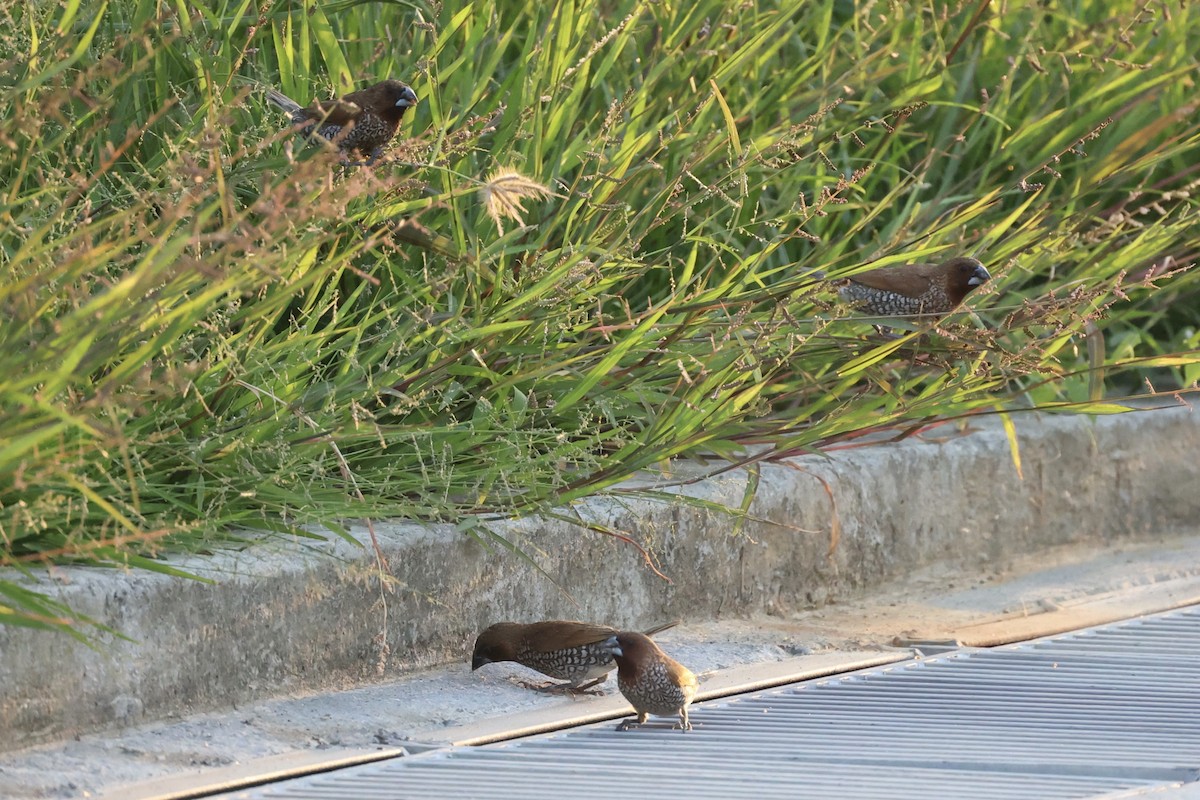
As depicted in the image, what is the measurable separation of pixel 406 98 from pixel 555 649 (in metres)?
1.21

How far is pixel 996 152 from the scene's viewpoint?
215 inches

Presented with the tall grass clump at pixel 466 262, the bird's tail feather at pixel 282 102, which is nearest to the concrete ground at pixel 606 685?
the tall grass clump at pixel 466 262

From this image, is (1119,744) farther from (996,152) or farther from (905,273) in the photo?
(996,152)

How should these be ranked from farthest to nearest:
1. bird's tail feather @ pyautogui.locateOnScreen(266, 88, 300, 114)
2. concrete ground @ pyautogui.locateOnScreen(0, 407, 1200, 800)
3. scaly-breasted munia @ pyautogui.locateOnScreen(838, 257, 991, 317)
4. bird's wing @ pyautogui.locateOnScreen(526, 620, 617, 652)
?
scaly-breasted munia @ pyautogui.locateOnScreen(838, 257, 991, 317) < bird's tail feather @ pyautogui.locateOnScreen(266, 88, 300, 114) < bird's wing @ pyautogui.locateOnScreen(526, 620, 617, 652) < concrete ground @ pyautogui.locateOnScreen(0, 407, 1200, 800)

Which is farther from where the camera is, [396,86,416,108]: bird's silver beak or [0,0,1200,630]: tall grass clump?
[396,86,416,108]: bird's silver beak

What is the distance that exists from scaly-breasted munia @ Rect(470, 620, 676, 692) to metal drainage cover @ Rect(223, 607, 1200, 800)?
15cm

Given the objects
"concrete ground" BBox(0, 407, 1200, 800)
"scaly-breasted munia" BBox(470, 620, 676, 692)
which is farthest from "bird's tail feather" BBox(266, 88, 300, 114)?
"scaly-breasted munia" BBox(470, 620, 676, 692)

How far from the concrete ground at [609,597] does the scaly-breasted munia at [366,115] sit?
847 millimetres

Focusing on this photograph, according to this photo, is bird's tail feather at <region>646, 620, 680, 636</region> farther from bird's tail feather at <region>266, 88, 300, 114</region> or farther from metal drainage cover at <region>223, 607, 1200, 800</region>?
bird's tail feather at <region>266, 88, 300, 114</region>

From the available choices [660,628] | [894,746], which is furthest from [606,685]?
[894,746]

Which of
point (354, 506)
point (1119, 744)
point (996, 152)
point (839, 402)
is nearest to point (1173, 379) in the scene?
point (996, 152)

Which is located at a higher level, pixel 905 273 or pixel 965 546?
pixel 905 273

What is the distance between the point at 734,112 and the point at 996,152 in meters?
0.85

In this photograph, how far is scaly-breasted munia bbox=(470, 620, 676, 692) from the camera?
377 centimetres
